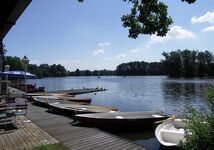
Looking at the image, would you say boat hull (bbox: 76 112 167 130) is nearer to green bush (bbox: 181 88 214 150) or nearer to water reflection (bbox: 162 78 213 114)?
water reflection (bbox: 162 78 213 114)

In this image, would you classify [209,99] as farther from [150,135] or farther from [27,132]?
[150,135]

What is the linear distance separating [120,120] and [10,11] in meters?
9.70

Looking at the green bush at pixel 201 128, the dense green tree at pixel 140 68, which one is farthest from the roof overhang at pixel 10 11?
the dense green tree at pixel 140 68

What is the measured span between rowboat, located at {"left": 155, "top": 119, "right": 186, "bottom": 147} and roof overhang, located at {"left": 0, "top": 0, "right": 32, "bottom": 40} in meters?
6.71

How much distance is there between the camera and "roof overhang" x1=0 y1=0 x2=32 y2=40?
3.34m

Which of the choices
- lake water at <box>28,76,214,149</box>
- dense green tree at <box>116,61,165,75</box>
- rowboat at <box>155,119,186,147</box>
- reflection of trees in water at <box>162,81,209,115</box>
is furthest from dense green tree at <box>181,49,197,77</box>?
rowboat at <box>155,119,186,147</box>

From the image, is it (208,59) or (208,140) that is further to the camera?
(208,59)

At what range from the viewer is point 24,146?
7.68 metres

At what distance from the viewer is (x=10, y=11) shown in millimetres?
3734

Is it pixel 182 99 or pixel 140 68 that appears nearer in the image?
pixel 182 99

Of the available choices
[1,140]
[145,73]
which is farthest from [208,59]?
[1,140]

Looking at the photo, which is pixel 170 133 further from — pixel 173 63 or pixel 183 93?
pixel 173 63

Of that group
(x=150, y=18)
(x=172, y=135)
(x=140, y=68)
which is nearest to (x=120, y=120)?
(x=172, y=135)

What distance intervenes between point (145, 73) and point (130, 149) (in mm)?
179523
